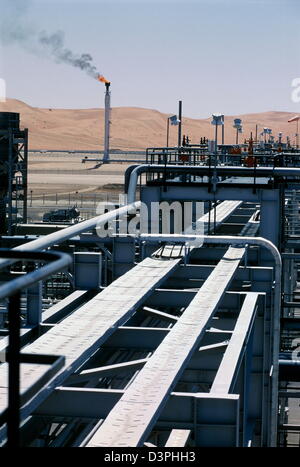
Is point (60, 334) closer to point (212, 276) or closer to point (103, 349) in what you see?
point (103, 349)

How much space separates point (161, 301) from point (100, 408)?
193 inches

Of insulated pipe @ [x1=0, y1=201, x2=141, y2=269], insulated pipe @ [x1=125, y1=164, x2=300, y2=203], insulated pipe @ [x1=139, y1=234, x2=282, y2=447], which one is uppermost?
insulated pipe @ [x1=125, y1=164, x2=300, y2=203]

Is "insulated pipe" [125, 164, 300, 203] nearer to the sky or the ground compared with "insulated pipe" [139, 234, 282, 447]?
nearer to the sky

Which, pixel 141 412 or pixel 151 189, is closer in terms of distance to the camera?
pixel 141 412

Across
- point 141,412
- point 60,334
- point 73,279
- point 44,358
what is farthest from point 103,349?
point 44,358

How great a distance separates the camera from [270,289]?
41.8 feet
